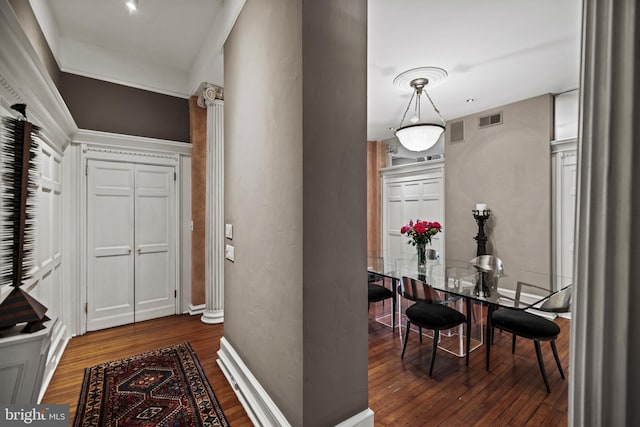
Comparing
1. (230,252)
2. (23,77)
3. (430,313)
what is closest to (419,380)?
(430,313)

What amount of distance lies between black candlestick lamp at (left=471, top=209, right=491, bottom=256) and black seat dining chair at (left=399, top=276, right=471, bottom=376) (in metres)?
2.05

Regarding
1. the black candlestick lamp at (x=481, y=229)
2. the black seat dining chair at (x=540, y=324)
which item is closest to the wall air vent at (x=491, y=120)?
the black candlestick lamp at (x=481, y=229)

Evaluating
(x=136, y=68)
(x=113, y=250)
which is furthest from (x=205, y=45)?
(x=113, y=250)

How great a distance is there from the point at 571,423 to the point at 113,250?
3.91 metres

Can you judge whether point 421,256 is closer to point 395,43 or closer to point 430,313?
point 430,313

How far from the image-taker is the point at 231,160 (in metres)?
2.32

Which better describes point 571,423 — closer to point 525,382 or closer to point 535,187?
point 525,382

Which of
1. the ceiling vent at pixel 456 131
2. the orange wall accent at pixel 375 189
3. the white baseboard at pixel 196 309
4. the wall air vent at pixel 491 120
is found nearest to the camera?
the white baseboard at pixel 196 309

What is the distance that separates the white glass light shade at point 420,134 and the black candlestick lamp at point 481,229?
1.68m

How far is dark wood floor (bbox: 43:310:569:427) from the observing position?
1905 mm

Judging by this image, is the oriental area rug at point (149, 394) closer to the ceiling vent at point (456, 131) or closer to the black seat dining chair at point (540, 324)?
the black seat dining chair at point (540, 324)

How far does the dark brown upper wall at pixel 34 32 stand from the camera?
6.19 feet

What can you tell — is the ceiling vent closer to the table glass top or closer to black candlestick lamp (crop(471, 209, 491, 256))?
black candlestick lamp (crop(471, 209, 491, 256))

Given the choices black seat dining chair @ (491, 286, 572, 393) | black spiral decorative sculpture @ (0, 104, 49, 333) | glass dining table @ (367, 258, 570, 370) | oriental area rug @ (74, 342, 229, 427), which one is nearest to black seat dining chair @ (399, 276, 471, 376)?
glass dining table @ (367, 258, 570, 370)
